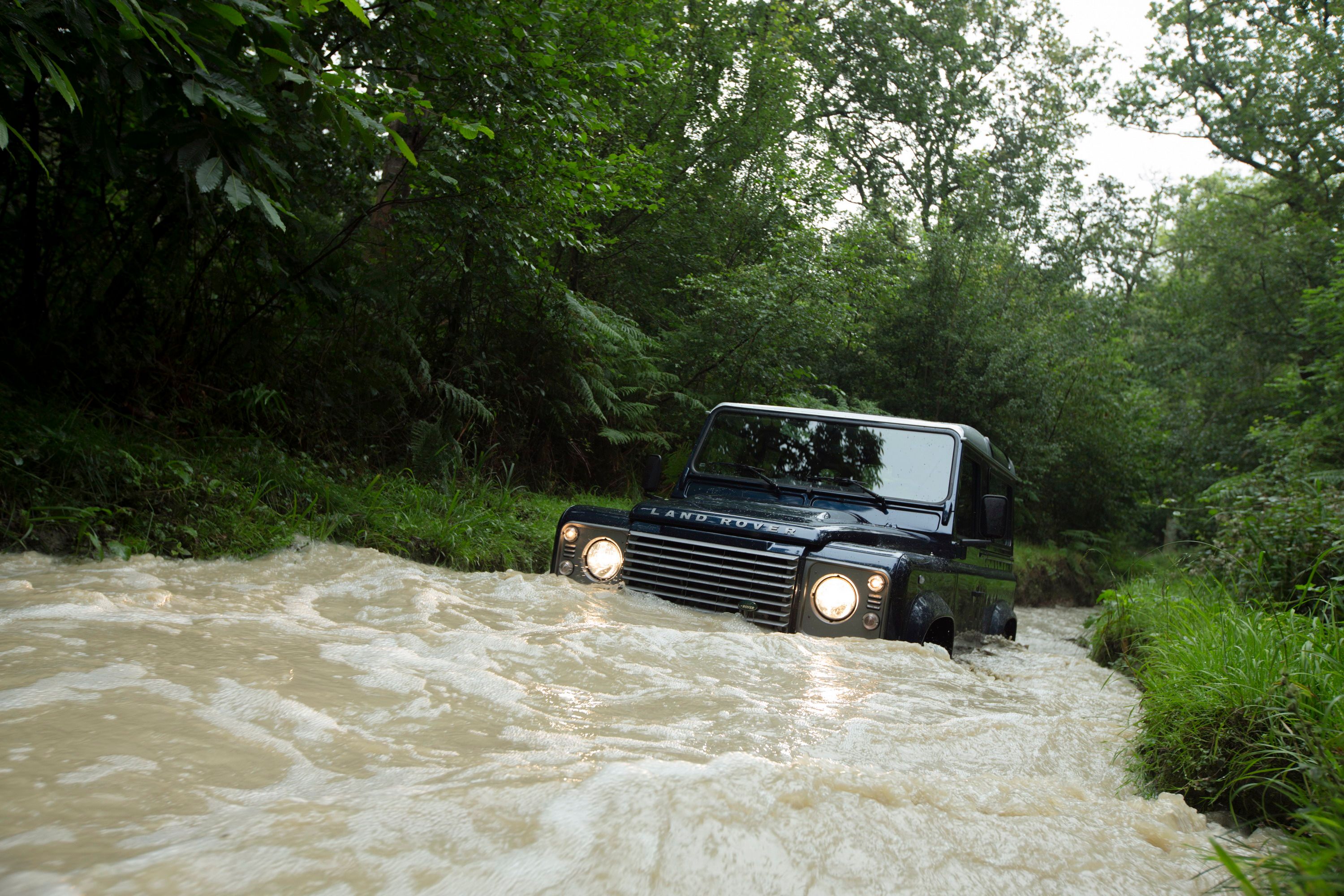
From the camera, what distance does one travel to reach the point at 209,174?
348 cm

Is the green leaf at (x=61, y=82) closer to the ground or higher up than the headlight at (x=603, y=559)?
higher up

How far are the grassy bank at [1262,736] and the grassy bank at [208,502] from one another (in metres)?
4.45

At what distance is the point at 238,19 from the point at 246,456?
3.80 metres

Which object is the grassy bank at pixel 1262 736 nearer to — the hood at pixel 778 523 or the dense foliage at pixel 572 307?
the dense foliage at pixel 572 307

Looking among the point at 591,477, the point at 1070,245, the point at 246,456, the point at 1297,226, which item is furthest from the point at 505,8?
the point at 1070,245

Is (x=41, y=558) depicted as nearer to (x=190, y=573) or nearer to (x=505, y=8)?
(x=190, y=573)

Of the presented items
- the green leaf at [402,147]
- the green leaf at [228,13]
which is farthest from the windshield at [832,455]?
the green leaf at [228,13]

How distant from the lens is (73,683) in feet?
8.04

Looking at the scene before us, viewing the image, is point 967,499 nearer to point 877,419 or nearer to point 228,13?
point 877,419

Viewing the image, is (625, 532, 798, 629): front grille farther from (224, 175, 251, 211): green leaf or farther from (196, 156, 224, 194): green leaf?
(196, 156, 224, 194): green leaf

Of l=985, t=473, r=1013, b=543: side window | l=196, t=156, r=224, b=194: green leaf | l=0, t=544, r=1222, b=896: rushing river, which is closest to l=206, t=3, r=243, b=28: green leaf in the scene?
l=196, t=156, r=224, b=194: green leaf

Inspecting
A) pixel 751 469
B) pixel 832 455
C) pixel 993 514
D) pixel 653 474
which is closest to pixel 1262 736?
pixel 993 514

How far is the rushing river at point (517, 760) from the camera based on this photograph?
177cm

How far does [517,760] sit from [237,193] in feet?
8.05
